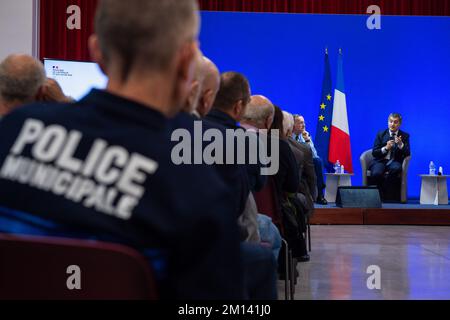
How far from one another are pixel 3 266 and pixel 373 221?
7.15 meters

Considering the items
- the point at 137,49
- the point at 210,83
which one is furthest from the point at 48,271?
the point at 210,83

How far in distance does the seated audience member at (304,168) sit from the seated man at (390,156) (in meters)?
3.98

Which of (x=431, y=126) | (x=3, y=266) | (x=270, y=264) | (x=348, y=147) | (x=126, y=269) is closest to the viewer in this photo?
(x=126, y=269)

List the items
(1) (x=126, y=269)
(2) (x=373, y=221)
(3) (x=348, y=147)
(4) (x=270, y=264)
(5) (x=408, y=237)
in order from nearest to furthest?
1. (1) (x=126, y=269)
2. (4) (x=270, y=264)
3. (5) (x=408, y=237)
4. (2) (x=373, y=221)
5. (3) (x=348, y=147)

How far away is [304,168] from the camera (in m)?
4.95

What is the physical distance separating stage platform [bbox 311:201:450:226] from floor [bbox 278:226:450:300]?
1.66 feet

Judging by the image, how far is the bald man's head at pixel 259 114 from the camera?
3.26 metres

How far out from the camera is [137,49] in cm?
90

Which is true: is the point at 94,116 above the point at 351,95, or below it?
below

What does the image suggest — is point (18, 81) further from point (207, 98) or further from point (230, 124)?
point (230, 124)

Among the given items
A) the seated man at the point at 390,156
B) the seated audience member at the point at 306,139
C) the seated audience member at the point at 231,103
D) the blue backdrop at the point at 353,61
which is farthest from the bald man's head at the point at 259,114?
the blue backdrop at the point at 353,61

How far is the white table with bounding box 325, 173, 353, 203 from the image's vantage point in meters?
9.05

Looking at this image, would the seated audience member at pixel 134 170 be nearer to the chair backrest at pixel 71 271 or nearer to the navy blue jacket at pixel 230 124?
the chair backrest at pixel 71 271
